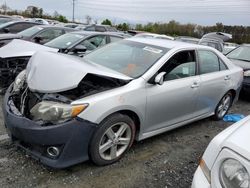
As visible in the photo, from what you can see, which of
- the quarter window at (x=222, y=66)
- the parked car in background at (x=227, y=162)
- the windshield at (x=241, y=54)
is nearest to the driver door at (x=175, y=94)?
the quarter window at (x=222, y=66)

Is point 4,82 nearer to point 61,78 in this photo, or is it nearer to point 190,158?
point 61,78

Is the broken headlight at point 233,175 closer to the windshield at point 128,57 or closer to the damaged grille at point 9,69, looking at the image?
the windshield at point 128,57

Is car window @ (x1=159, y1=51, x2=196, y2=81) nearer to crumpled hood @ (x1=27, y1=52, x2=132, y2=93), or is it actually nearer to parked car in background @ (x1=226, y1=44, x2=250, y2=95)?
crumpled hood @ (x1=27, y1=52, x2=132, y2=93)

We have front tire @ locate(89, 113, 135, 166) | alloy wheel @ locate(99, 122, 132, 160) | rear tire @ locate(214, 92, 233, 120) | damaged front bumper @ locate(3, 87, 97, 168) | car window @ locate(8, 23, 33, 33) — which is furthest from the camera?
car window @ locate(8, 23, 33, 33)

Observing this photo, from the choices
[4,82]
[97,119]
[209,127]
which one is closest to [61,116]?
[97,119]

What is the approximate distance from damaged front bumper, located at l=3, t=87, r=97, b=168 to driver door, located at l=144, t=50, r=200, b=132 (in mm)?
987

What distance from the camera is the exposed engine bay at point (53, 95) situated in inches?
123

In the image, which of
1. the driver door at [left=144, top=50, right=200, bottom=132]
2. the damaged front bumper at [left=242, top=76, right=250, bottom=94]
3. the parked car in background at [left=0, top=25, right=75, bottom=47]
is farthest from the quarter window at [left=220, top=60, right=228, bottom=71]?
the parked car in background at [left=0, top=25, right=75, bottom=47]

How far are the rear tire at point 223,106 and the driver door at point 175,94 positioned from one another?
1.01 meters

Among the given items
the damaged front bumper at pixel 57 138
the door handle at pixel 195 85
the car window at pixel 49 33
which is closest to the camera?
the damaged front bumper at pixel 57 138

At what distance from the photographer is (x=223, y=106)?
5535 mm

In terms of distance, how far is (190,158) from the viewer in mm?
3910

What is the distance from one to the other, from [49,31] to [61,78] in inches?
249

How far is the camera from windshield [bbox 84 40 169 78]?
12.7 feet
